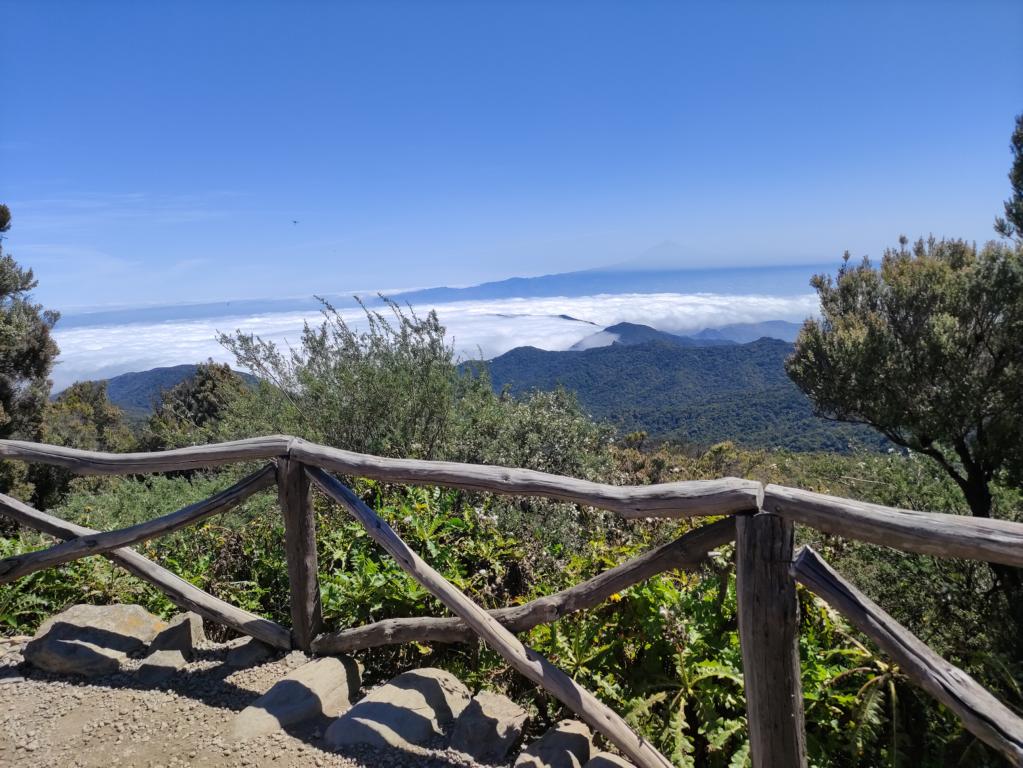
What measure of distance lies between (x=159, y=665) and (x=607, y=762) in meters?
2.62

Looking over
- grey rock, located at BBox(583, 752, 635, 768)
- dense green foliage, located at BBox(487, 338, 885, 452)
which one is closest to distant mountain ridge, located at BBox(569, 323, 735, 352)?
dense green foliage, located at BBox(487, 338, 885, 452)

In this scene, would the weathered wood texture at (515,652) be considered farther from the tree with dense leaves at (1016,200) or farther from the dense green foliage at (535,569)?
the tree with dense leaves at (1016,200)

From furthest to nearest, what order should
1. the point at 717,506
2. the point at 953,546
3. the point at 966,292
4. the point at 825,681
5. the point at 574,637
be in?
the point at 966,292
the point at 574,637
the point at 825,681
the point at 717,506
the point at 953,546

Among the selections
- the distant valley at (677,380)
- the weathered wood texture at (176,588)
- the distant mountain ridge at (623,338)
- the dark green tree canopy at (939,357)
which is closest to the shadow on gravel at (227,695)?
the weathered wood texture at (176,588)

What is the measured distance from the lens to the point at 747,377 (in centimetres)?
9488

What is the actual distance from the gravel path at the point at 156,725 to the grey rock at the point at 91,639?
73 millimetres

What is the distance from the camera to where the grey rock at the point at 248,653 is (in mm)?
3574

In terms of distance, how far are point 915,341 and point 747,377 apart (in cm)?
A: 9059

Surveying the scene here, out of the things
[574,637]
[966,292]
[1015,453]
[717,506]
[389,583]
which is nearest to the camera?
[717,506]

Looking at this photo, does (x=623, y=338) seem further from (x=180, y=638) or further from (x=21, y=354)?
(x=180, y=638)

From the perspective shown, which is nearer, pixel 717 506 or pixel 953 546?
pixel 953 546

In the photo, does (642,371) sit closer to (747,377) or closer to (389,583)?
(747,377)

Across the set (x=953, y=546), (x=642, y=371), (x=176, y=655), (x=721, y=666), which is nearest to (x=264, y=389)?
(x=176, y=655)

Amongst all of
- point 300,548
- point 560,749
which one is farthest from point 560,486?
point 300,548
